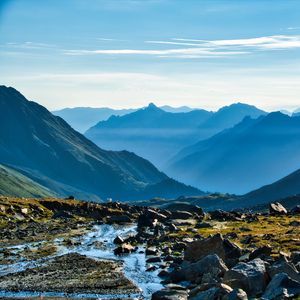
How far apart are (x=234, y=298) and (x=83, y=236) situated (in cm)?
6176

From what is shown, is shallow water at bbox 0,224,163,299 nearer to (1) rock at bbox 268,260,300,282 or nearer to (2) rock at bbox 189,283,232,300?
(2) rock at bbox 189,283,232,300

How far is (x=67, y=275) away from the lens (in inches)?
2272

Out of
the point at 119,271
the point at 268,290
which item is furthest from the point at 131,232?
the point at 268,290

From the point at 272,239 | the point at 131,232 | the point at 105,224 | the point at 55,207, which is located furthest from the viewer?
the point at 55,207

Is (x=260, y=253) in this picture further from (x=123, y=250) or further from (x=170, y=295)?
(x=123, y=250)

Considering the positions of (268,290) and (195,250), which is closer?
(268,290)

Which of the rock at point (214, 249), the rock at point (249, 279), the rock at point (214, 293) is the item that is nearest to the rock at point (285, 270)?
the rock at point (249, 279)

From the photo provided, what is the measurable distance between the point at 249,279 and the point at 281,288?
3.97 metres

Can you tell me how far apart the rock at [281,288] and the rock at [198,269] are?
8.93 meters

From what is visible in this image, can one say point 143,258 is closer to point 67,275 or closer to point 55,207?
point 67,275

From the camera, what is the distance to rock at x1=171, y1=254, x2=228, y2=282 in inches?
2049

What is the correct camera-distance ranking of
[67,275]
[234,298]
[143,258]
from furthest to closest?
[143,258] < [67,275] < [234,298]

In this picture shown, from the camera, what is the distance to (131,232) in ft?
→ 352

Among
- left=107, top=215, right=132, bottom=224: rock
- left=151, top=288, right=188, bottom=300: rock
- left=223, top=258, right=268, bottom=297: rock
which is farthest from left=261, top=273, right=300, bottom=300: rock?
left=107, top=215, right=132, bottom=224: rock
